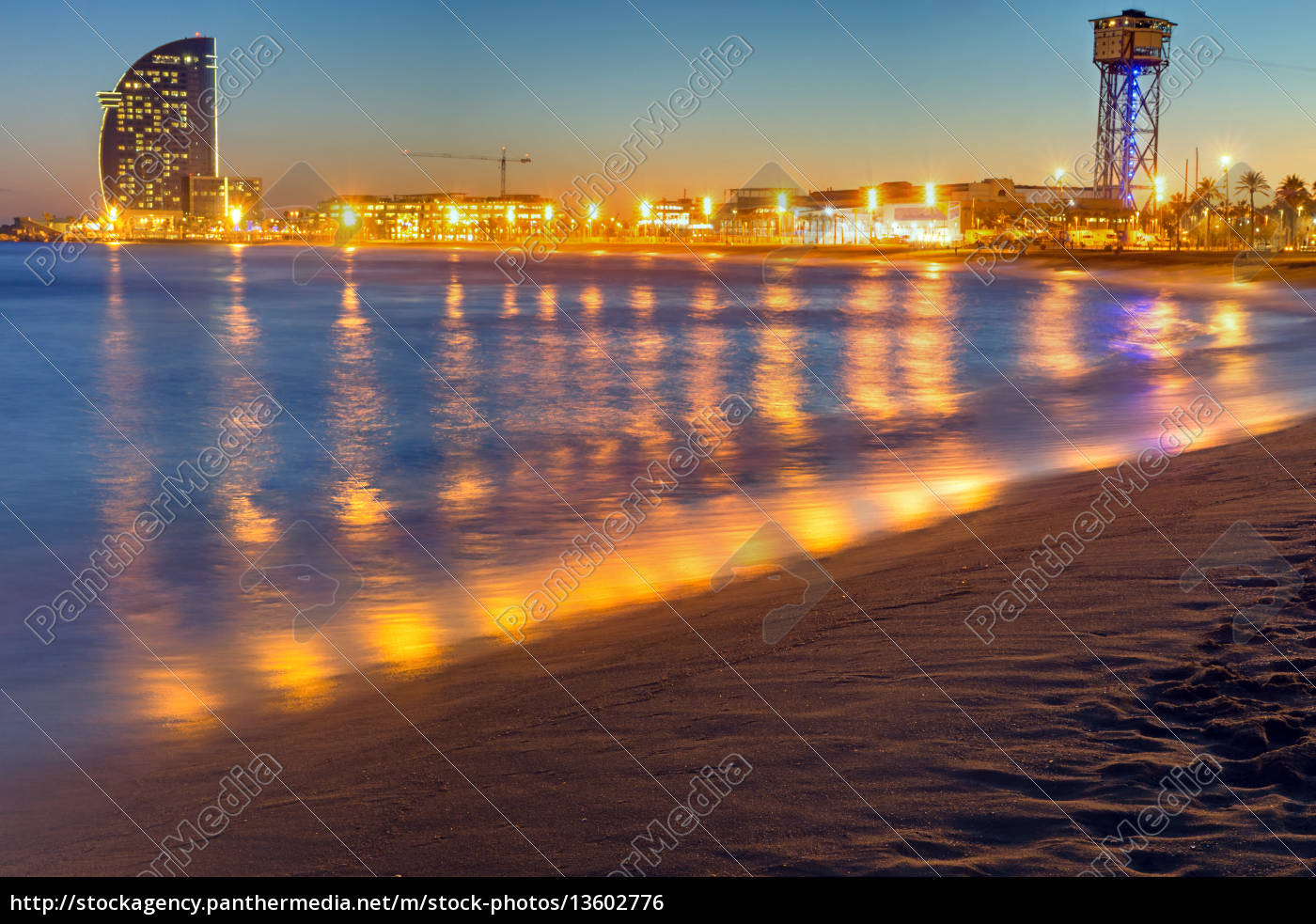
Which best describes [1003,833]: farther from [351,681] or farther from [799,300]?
[799,300]

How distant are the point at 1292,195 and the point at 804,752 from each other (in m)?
120

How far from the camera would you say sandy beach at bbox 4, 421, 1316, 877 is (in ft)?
12.3

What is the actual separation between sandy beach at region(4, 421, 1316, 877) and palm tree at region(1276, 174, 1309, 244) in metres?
114

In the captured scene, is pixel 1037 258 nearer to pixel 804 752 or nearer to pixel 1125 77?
pixel 1125 77

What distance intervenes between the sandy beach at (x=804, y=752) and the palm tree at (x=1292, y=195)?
114231 millimetres

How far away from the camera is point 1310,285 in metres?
56.1

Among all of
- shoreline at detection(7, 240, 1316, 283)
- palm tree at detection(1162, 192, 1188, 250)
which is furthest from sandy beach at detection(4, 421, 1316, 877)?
palm tree at detection(1162, 192, 1188, 250)

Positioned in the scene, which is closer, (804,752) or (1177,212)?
(804,752)

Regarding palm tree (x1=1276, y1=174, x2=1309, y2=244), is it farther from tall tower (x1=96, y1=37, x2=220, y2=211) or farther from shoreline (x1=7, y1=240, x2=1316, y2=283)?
tall tower (x1=96, y1=37, x2=220, y2=211)

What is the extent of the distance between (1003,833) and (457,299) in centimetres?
6491

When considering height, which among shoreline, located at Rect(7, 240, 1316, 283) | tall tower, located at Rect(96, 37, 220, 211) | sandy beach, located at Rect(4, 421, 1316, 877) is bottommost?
sandy beach, located at Rect(4, 421, 1316, 877)

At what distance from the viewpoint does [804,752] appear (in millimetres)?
4461

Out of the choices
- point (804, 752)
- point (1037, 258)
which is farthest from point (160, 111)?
point (804, 752)

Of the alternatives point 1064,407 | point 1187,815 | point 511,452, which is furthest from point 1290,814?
point 1064,407
